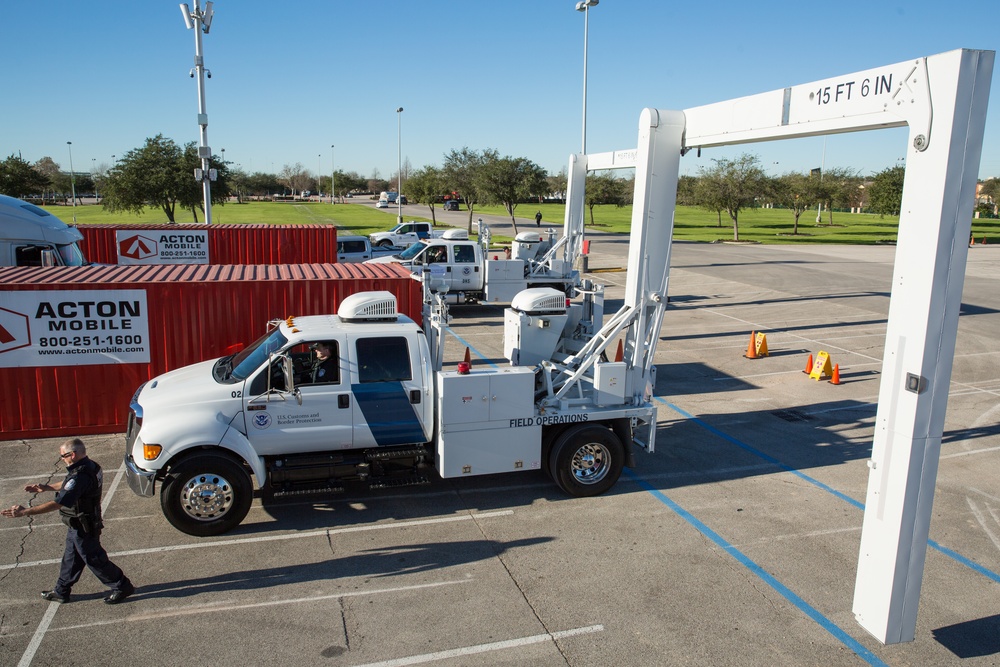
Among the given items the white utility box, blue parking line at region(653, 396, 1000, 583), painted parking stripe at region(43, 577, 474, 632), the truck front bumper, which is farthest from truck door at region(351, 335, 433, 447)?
blue parking line at region(653, 396, 1000, 583)

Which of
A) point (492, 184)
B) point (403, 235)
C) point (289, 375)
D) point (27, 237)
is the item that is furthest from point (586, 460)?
point (492, 184)

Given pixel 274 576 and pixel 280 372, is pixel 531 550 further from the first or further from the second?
pixel 280 372

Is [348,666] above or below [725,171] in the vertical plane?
below

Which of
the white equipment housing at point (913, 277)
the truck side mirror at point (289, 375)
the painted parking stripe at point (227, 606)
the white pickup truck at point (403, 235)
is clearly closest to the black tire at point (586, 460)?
the painted parking stripe at point (227, 606)

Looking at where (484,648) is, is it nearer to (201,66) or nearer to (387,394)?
(387,394)

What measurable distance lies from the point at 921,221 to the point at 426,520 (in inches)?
228

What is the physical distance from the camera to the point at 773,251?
42.7 metres

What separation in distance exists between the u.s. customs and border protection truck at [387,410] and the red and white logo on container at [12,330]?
349 cm

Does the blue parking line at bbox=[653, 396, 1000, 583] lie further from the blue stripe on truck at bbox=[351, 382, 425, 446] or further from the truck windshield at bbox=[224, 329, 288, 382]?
the truck windshield at bbox=[224, 329, 288, 382]

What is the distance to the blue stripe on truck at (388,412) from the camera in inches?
324

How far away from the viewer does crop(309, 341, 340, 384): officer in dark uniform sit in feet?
26.7

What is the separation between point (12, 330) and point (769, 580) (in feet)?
35.1

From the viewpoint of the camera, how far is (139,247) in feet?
78.8

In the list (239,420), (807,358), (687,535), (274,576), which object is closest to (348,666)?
(274,576)
